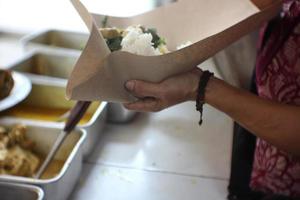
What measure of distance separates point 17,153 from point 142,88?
372 millimetres

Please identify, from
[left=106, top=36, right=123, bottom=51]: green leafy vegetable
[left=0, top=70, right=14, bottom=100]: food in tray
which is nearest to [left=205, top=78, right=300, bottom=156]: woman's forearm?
[left=106, top=36, right=123, bottom=51]: green leafy vegetable

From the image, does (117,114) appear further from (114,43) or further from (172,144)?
(114,43)

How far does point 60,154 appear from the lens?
893mm

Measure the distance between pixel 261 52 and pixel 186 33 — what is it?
150mm

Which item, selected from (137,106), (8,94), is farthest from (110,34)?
(8,94)

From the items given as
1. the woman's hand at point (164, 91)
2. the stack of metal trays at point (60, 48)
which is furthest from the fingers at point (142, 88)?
the stack of metal trays at point (60, 48)

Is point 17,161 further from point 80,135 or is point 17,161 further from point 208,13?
point 208,13

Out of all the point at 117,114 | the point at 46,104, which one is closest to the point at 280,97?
the point at 117,114

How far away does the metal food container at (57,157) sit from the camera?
28.1 inches

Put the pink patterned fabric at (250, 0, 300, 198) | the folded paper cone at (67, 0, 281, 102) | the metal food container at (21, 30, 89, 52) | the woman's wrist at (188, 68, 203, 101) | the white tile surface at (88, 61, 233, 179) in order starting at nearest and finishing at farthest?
the folded paper cone at (67, 0, 281, 102)
the woman's wrist at (188, 68, 203, 101)
the pink patterned fabric at (250, 0, 300, 198)
the white tile surface at (88, 61, 233, 179)
the metal food container at (21, 30, 89, 52)

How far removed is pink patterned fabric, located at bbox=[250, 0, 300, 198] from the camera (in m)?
0.75

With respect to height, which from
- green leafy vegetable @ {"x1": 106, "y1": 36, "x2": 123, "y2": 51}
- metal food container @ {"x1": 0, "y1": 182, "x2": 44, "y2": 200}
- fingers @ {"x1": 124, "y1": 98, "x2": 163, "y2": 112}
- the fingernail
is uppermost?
green leafy vegetable @ {"x1": 106, "y1": 36, "x2": 123, "y2": 51}

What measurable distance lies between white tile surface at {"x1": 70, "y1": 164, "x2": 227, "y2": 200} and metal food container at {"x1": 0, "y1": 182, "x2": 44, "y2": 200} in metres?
0.11

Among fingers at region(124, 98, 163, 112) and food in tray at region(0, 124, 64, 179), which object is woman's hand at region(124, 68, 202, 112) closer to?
fingers at region(124, 98, 163, 112)
